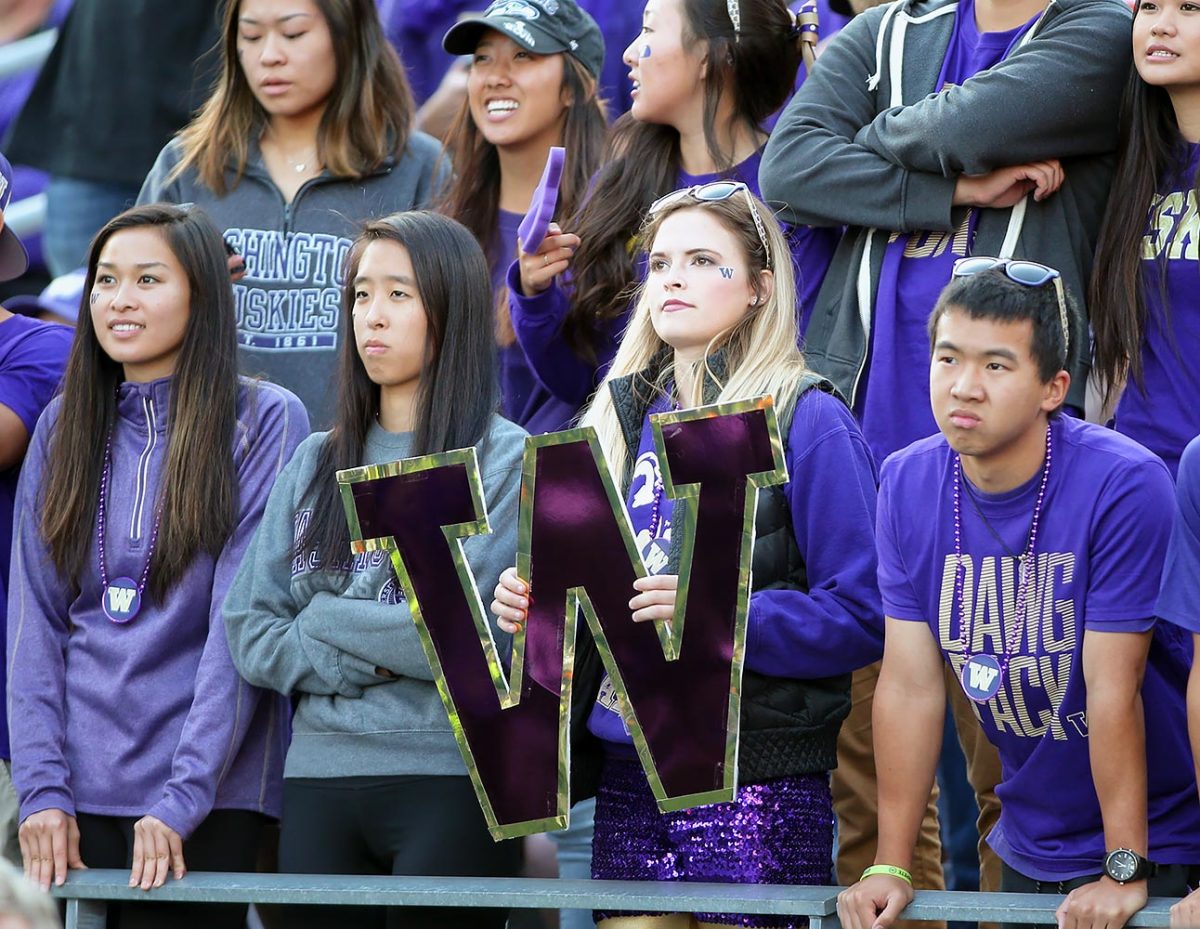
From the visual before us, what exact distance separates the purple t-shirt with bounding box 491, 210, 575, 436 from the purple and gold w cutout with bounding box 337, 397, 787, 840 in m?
1.11

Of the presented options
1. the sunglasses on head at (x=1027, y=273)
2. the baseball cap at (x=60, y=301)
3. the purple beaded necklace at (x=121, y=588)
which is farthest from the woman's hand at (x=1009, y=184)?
the baseball cap at (x=60, y=301)

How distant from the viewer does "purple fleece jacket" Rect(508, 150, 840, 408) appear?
4.57 meters

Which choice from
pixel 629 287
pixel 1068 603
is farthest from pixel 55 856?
pixel 1068 603

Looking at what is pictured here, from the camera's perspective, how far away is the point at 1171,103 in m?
4.12

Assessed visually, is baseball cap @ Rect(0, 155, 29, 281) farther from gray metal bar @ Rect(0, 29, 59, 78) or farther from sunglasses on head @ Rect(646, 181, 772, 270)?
sunglasses on head @ Rect(646, 181, 772, 270)

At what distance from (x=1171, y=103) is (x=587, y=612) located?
1.71 meters

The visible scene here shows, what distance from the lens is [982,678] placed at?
3543 millimetres

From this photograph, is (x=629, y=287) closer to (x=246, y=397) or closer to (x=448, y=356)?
(x=448, y=356)

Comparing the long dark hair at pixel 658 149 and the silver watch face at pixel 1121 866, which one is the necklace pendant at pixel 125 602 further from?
the silver watch face at pixel 1121 866

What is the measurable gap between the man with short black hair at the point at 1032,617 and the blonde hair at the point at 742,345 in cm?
37

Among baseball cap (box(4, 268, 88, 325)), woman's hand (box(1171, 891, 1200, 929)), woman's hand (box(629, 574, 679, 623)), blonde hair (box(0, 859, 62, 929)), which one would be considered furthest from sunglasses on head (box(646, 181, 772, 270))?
baseball cap (box(4, 268, 88, 325))

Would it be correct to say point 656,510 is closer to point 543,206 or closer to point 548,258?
point 543,206

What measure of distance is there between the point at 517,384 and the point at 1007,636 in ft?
6.24

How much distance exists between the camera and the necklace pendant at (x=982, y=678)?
3529 mm
